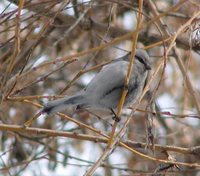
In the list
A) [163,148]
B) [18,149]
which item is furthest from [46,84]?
[163,148]

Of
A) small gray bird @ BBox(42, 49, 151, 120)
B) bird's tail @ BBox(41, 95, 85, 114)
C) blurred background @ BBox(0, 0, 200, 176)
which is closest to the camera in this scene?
bird's tail @ BBox(41, 95, 85, 114)

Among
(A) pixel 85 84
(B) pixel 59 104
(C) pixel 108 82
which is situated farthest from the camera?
(A) pixel 85 84

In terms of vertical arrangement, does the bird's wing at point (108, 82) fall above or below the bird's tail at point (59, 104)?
above

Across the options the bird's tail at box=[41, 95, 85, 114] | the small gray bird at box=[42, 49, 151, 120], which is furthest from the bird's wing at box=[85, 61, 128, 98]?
the bird's tail at box=[41, 95, 85, 114]

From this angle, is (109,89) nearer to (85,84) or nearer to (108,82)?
(108,82)

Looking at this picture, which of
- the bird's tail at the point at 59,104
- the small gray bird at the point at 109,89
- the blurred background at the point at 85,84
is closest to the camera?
the bird's tail at the point at 59,104

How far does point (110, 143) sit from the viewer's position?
2252mm

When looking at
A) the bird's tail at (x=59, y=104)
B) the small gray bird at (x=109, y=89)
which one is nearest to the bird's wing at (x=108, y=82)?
the small gray bird at (x=109, y=89)

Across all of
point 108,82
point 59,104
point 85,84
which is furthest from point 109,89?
point 85,84

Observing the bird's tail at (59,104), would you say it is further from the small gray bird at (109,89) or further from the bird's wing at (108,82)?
the bird's wing at (108,82)

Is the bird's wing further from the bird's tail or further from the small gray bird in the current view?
the bird's tail

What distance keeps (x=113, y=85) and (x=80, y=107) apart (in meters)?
0.20

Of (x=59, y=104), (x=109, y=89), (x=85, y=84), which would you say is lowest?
(x=59, y=104)

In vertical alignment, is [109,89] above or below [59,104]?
above
